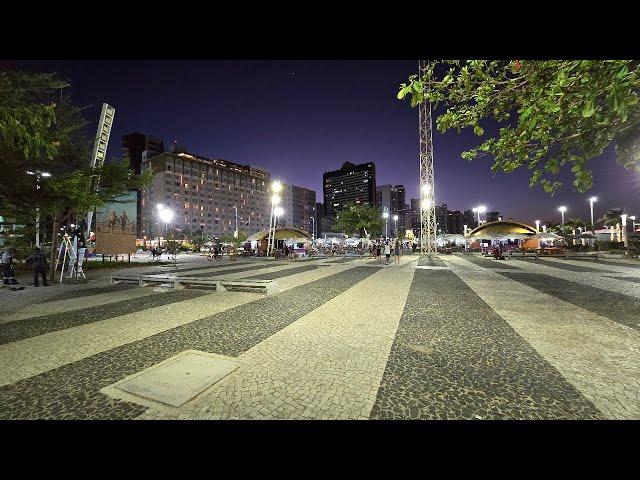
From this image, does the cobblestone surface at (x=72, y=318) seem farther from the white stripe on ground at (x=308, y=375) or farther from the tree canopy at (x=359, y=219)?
the tree canopy at (x=359, y=219)

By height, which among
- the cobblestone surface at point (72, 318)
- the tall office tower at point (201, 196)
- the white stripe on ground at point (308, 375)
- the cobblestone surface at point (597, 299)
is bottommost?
the cobblestone surface at point (597, 299)

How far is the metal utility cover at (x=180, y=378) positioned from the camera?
303 centimetres

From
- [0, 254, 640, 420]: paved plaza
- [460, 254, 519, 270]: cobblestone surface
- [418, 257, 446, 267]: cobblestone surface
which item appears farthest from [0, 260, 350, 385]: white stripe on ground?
[460, 254, 519, 270]: cobblestone surface

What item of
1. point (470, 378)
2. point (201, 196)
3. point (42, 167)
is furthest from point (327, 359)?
point (201, 196)

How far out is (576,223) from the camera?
6562 cm

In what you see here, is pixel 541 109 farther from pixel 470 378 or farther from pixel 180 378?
pixel 180 378

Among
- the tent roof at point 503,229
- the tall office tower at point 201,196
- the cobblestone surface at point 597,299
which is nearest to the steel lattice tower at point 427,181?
the tent roof at point 503,229

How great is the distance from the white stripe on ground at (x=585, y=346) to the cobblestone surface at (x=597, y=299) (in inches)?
14.1

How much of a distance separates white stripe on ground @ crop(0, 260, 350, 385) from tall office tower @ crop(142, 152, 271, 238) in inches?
4824

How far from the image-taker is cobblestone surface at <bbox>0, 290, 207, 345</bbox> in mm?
5461

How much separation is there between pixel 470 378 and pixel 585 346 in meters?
2.63

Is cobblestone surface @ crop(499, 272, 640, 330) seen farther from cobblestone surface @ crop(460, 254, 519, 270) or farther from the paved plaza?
cobblestone surface @ crop(460, 254, 519, 270)
